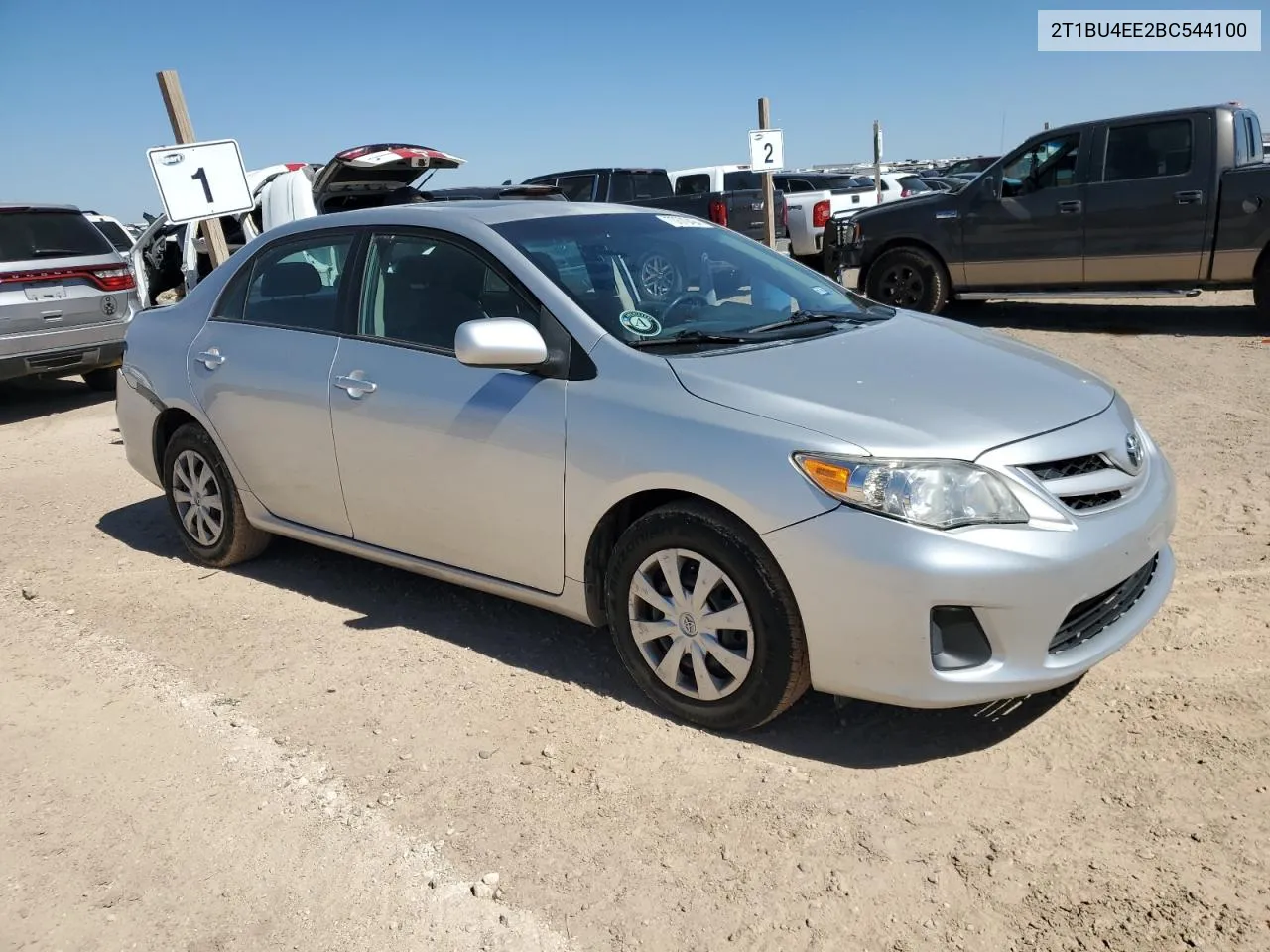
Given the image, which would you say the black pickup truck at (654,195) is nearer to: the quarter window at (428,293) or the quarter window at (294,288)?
the quarter window at (294,288)

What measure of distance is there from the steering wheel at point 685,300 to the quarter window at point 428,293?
48 cm

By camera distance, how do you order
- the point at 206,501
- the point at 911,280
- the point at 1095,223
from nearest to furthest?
the point at 206,501
the point at 1095,223
the point at 911,280

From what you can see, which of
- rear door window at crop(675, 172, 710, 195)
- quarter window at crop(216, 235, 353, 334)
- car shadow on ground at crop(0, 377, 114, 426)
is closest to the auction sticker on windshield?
quarter window at crop(216, 235, 353, 334)

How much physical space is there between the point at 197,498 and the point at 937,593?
3.77 meters

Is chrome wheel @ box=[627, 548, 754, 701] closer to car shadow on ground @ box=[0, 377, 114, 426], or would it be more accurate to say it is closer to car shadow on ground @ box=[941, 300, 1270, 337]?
car shadow on ground @ box=[941, 300, 1270, 337]

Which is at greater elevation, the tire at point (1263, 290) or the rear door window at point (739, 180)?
the rear door window at point (739, 180)

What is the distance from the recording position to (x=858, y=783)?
3098mm

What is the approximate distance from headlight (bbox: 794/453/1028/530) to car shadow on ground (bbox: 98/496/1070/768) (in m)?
0.80

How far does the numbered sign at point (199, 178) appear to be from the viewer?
24.8 feet

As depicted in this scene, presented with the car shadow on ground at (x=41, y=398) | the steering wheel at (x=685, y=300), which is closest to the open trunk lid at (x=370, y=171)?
the car shadow on ground at (x=41, y=398)

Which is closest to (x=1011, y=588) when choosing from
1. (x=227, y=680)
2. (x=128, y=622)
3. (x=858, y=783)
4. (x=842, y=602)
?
(x=842, y=602)

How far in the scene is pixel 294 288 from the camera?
470 centimetres

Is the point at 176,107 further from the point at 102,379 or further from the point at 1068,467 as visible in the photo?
the point at 1068,467

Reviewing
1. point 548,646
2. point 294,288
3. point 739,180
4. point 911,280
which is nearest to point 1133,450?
point 548,646
